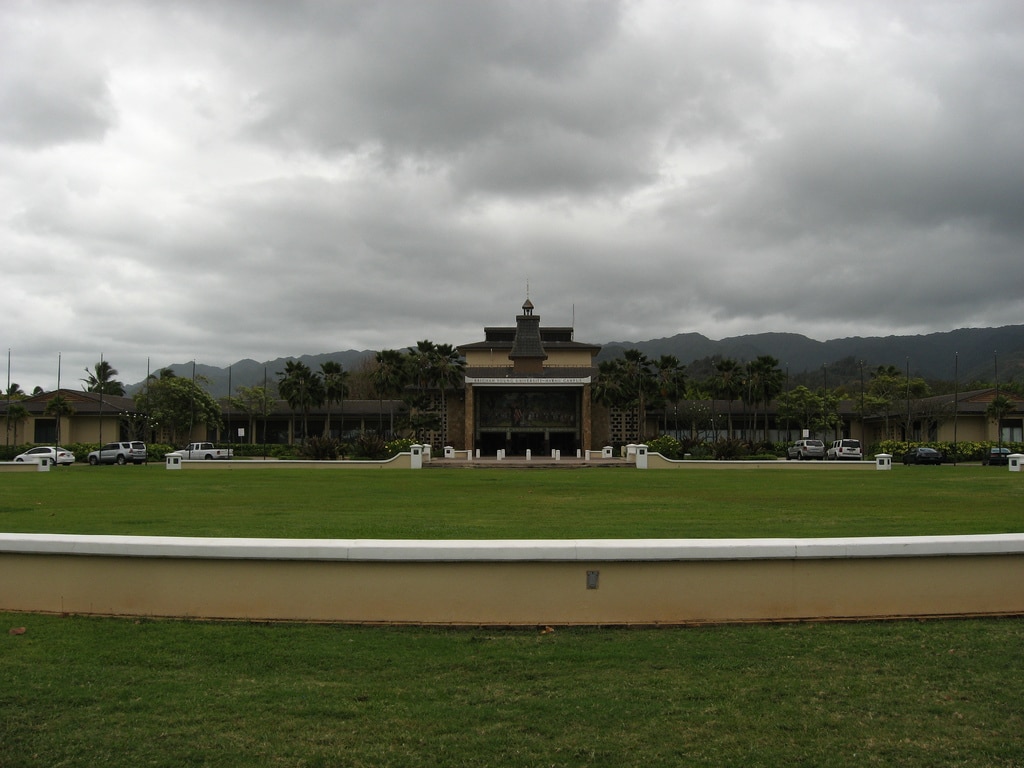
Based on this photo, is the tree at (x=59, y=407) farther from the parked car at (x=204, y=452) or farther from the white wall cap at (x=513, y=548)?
the white wall cap at (x=513, y=548)

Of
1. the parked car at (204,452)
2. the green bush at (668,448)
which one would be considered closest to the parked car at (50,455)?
the parked car at (204,452)

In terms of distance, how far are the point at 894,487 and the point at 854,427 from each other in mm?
54085

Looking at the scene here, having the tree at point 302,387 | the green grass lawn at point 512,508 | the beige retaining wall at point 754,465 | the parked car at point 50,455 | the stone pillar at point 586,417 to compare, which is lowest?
the beige retaining wall at point 754,465

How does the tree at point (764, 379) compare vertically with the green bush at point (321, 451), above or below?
above

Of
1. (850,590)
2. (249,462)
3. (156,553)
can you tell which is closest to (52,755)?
(156,553)

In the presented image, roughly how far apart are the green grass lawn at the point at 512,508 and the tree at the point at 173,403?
135ft

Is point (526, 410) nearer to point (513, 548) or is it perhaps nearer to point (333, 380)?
point (333, 380)

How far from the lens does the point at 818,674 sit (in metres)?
5.98

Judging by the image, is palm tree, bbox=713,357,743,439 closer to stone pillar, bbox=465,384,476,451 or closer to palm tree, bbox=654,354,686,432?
palm tree, bbox=654,354,686,432

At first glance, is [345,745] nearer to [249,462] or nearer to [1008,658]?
[1008,658]

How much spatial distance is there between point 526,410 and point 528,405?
427 mm

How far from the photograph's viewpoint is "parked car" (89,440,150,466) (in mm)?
47625

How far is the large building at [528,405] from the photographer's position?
2502 inches

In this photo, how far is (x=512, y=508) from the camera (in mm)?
16562
